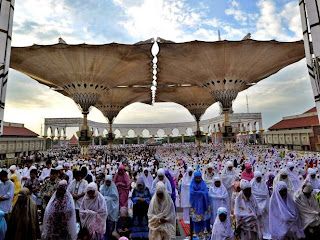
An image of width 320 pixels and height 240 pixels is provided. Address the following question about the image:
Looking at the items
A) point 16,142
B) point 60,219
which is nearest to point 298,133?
point 60,219

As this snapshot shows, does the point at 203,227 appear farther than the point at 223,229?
Yes

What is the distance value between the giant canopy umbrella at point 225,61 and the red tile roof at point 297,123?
8828 millimetres

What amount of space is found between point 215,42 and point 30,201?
41.9 feet

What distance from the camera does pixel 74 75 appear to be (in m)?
14.6

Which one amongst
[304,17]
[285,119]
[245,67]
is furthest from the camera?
[285,119]

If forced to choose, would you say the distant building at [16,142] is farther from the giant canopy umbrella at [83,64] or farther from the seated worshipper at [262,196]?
the seated worshipper at [262,196]

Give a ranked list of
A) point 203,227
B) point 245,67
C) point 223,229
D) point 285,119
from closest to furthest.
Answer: point 223,229 < point 203,227 < point 245,67 < point 285,119

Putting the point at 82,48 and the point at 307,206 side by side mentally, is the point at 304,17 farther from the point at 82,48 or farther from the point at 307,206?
the point at 82,48

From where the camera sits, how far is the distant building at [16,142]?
21562 millimetres

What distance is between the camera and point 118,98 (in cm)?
2711

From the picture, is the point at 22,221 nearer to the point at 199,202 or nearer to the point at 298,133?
the point at 199,202

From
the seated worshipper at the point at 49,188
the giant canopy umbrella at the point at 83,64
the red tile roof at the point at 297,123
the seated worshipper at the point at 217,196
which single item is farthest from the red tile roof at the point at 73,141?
the seated worshipper at the point at 217,196

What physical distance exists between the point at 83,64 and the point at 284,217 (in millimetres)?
14194

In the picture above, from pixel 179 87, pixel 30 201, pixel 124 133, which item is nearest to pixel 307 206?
pixel 30 201
